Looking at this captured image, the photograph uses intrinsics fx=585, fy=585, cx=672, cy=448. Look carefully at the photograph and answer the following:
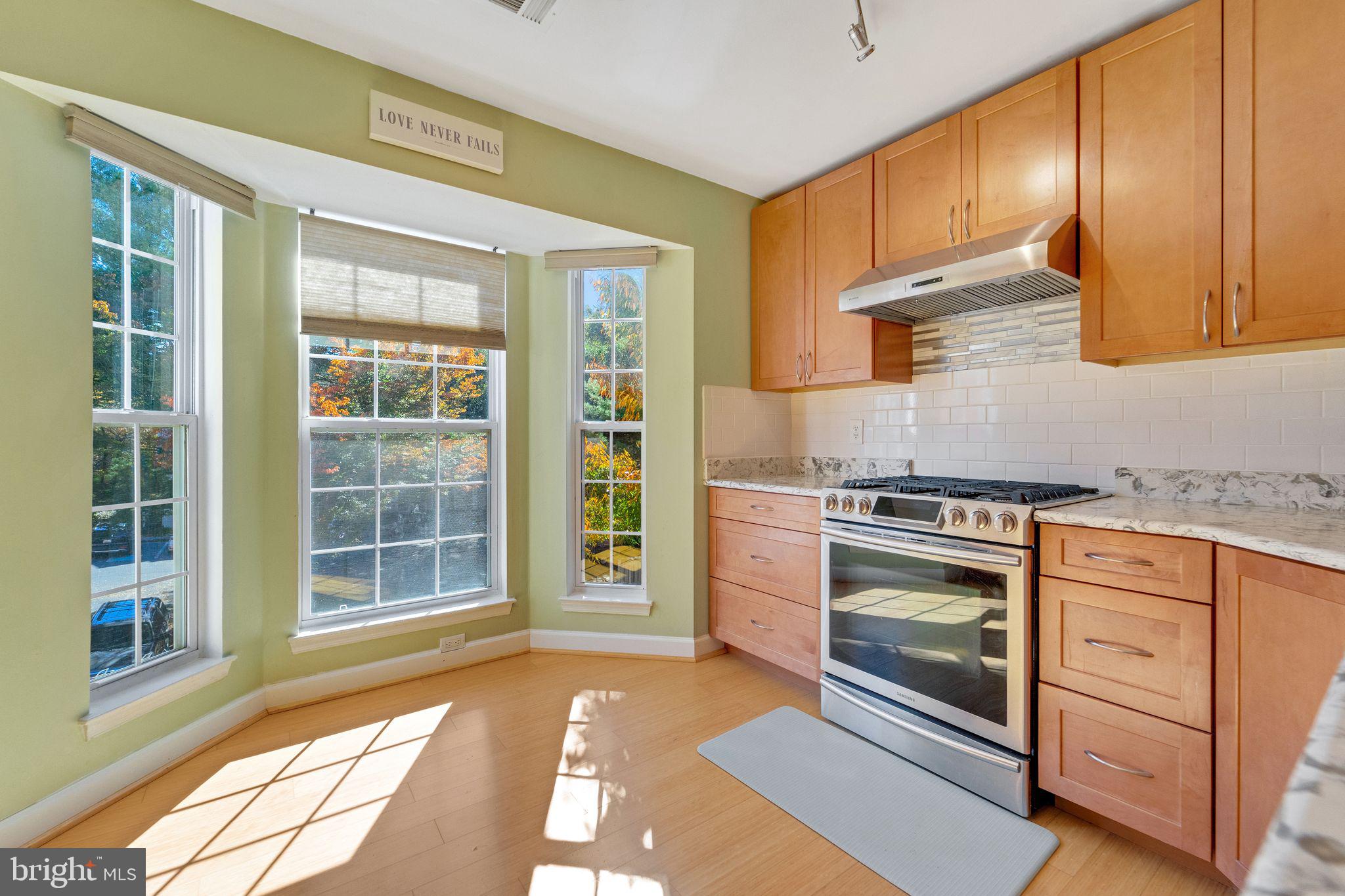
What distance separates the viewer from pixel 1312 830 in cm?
23

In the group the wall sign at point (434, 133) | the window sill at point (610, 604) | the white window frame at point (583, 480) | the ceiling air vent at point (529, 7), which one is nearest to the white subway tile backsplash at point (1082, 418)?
the white window frame at point (583, 480)

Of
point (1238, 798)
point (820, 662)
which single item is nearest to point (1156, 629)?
point (1238, 798)

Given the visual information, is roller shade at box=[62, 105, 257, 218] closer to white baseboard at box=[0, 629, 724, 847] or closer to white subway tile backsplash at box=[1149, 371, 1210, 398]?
white baseboard at box=[0, 629, 724, 847]

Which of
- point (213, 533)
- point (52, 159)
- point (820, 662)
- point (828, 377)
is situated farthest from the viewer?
point (828, 377)

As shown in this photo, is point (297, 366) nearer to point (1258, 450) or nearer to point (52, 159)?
point (52, 159)

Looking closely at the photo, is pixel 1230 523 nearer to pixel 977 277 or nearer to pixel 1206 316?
pixel 1206 316

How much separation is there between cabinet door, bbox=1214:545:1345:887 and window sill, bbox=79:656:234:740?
3323 mm

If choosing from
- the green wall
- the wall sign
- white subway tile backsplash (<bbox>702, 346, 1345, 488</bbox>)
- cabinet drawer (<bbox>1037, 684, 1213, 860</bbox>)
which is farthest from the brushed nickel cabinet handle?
the wall sign

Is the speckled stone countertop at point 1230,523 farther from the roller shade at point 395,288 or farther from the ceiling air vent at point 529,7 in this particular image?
the roller shade at point 395,288

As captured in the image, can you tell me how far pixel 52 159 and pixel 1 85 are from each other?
0.20 metres

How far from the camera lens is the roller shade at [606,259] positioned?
10.2 feet

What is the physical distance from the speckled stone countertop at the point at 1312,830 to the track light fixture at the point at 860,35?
7.09 ft

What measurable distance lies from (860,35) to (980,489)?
5.23ft

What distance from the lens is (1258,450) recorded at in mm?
1981
